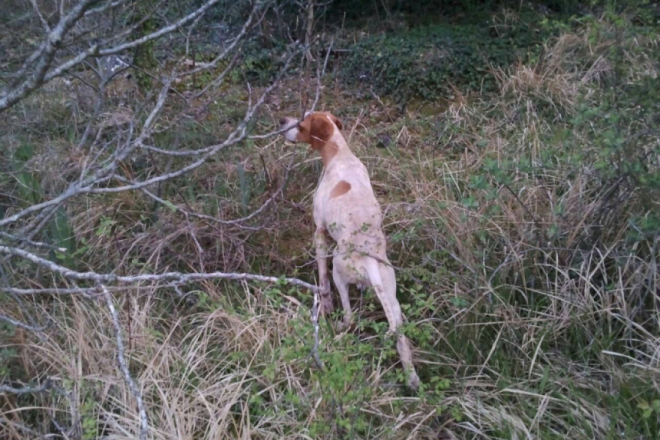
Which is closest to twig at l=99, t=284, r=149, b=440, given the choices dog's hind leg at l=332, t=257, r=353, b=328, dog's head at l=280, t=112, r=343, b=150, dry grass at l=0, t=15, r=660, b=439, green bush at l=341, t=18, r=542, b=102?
dry grass at l=0, t=15, r=660, b=439

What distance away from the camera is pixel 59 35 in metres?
2.46

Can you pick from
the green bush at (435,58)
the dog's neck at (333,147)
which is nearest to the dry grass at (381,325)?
the dog's neck at (333,147)

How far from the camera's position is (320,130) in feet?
13.6

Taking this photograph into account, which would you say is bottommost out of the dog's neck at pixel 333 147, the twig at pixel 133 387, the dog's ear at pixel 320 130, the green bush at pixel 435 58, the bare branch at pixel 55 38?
the green bush at pixel 435 58

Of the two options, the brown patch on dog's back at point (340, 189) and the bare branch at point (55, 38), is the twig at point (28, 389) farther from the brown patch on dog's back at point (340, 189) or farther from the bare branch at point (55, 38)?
the brown patch on dog's back at point (340, 189)

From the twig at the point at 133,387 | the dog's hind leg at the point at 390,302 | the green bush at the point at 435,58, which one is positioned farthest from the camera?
the green bush at the point at 435,58

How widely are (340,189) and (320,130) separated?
48cm

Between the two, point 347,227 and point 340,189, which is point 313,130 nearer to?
point 340,189

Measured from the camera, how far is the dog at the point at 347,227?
3.42 metres

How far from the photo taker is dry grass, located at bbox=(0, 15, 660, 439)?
119 inches

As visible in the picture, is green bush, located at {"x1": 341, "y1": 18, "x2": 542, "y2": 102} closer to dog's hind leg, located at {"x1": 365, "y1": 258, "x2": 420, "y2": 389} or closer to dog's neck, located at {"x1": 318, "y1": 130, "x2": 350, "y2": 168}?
dog's neck, located at {"x1": 318, "y1": 130, "x2": 350, "y2": 168}

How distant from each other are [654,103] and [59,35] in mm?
2876

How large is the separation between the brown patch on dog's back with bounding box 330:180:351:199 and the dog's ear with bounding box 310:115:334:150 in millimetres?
385

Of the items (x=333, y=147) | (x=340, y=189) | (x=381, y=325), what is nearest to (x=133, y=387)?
(x=381, y=325)
